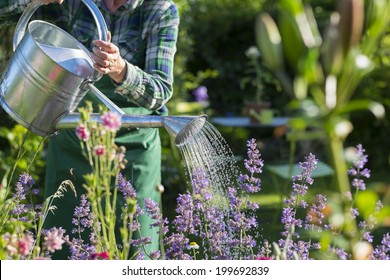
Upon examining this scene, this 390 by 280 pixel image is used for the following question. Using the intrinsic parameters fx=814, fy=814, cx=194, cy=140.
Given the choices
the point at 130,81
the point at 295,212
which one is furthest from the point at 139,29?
the point at 295,212

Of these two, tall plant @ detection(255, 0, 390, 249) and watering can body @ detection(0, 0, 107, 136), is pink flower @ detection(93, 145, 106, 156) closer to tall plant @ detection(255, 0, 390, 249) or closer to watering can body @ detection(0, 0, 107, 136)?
tall plant @ detection(255, 0, 390, 249)

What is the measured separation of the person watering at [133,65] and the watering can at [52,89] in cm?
29

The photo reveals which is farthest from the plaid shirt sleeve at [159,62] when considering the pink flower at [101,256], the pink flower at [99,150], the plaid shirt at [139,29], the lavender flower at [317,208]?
the pink flower at [99,150]

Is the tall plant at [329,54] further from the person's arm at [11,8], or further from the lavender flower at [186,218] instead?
the person's arm at [11,8]

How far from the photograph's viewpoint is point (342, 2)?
86cm

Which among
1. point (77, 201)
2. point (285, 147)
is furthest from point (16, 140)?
point (285, 147)

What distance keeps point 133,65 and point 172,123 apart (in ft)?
1.56

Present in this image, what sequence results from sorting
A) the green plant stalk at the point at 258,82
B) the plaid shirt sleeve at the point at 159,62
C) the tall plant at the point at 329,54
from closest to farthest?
the tall plant at the point at 329,54, the plaid shirt sleeve at the point at 159,62, the green plant stalk at the point at 258,82

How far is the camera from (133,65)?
235 cm

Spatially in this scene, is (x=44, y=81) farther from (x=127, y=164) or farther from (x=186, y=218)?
(x=127, y=164)

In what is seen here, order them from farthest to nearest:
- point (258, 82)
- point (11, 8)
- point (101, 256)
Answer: point (258, 82)
point (11, 8)
point (101, 256)

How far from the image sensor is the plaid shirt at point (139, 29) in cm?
242
